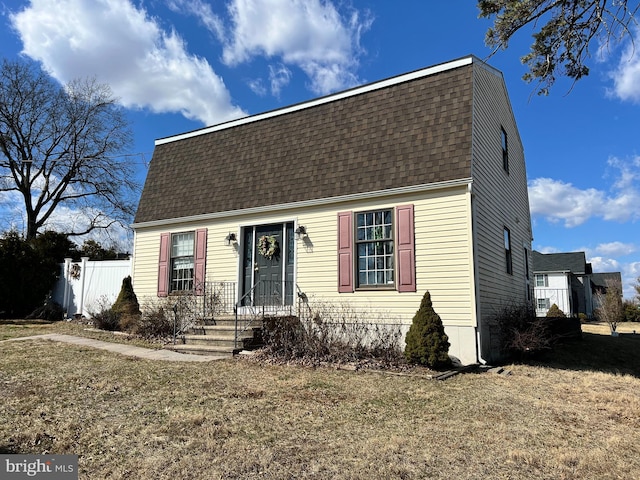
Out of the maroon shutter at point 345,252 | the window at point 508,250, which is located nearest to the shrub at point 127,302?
the maroon shutter at point 345,252

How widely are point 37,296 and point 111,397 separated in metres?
13.6

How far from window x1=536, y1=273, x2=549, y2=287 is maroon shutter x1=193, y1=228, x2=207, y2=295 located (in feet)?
85.0

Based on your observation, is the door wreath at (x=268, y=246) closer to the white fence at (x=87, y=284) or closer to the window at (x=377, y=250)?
the window at (x=377, y=250)

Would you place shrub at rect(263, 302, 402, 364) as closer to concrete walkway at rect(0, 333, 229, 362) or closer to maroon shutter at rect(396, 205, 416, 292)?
maroon shutter at rect(396, 205, 416, 292)

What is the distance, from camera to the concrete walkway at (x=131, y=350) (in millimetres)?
8258

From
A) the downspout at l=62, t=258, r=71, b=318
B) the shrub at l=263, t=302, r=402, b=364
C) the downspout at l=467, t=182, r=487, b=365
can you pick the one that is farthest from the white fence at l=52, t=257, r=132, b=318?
the downspout at l=467, t=182, r=487, b=365

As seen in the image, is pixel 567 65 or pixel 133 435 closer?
pixel 133 435

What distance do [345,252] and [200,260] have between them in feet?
14.2

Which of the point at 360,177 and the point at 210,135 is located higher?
the point at 210,135

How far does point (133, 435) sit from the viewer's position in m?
4.22

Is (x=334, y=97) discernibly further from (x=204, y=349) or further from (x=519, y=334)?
(x=519, y=334)

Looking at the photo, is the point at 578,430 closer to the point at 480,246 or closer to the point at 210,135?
the point at 480,246

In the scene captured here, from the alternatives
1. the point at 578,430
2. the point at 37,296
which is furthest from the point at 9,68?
the point at 578,430

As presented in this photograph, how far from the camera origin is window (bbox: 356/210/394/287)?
30.9 ft
